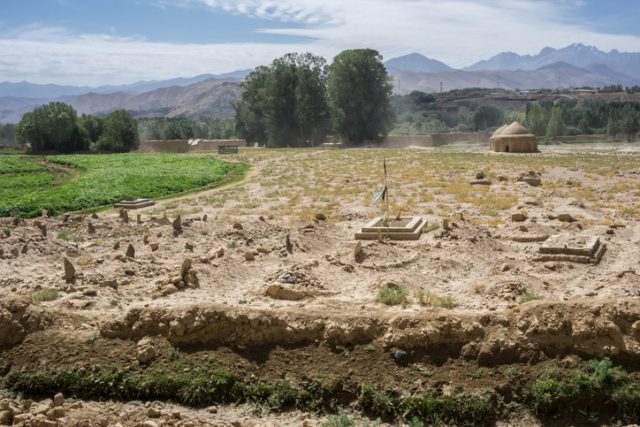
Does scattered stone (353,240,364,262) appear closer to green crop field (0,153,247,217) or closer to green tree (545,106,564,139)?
green crop field (0,153,247,217)

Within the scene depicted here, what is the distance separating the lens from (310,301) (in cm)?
1057

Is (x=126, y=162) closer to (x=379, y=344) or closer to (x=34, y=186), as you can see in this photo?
(x=34, y=186)

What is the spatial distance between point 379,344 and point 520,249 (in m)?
6.86

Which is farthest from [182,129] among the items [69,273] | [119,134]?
[69,273]

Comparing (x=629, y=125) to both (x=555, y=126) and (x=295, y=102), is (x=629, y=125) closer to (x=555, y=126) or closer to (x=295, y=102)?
(x=555, y=126)

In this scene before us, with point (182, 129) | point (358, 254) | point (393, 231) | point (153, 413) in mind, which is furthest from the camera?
point (182, 129)

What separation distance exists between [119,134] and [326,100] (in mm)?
23067

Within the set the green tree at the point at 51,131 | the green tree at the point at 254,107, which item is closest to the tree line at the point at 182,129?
the green tree at the point at 254,107

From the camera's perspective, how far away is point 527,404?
7.70 meters

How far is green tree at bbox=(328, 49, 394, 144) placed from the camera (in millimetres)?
65062

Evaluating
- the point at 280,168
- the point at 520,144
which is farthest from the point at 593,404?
the point at 520,144

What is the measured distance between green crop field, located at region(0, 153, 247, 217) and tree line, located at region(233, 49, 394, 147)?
25.0 m

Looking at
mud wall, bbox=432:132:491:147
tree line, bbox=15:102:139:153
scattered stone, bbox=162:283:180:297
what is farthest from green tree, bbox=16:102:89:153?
scattered stone, bbox=162:283:180:297

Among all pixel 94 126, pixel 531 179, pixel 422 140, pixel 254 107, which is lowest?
pixel 531 179
